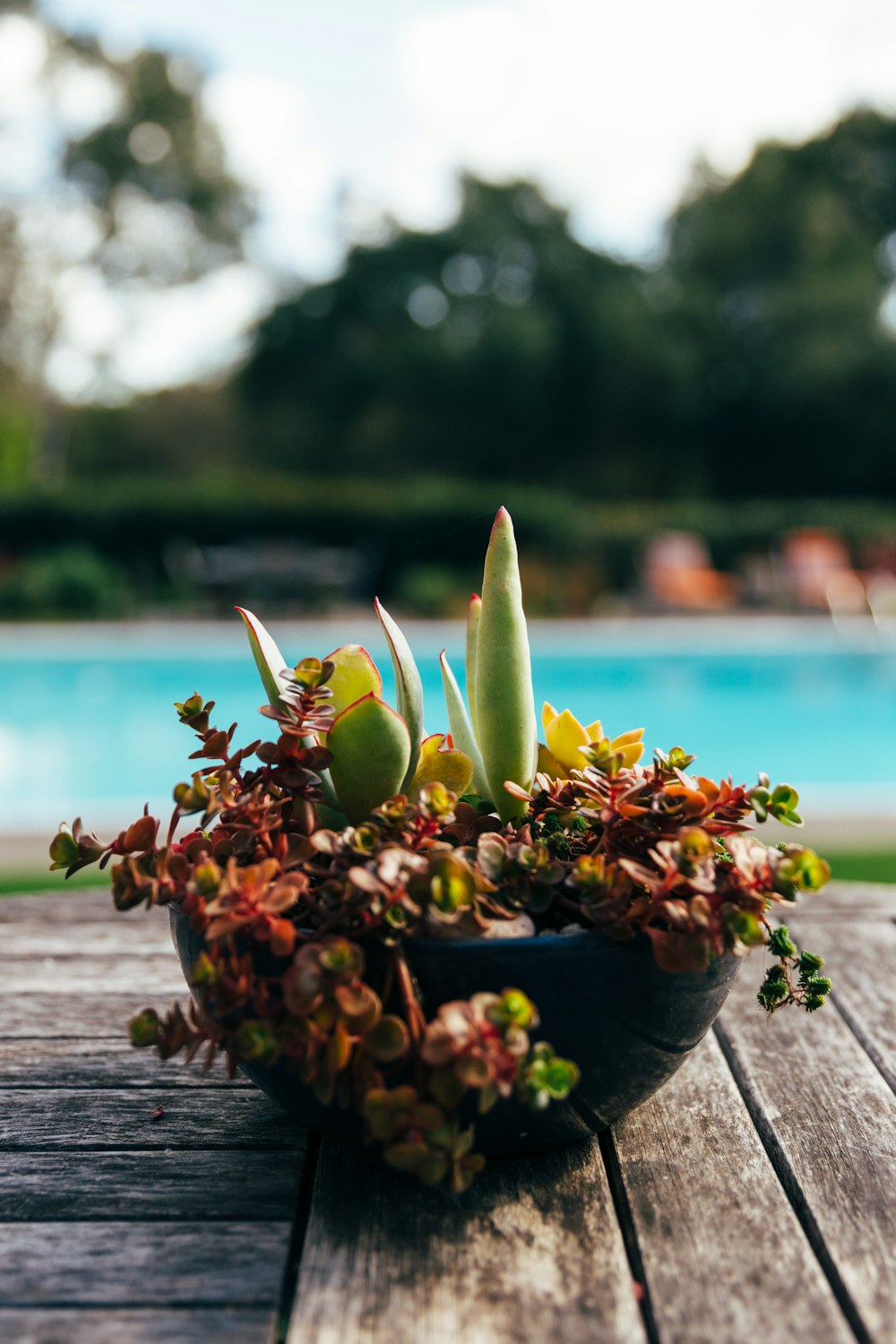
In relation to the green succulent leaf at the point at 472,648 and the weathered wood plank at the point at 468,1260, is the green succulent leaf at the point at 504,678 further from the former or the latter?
the weathered wood plank at the point at 468,1260

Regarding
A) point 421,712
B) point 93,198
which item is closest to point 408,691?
point 421,712

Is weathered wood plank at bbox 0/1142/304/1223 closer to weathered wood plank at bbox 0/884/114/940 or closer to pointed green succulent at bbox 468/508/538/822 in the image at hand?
pointed green succulent at bbox 468/508/538/822

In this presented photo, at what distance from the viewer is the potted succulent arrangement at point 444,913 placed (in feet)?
1.85

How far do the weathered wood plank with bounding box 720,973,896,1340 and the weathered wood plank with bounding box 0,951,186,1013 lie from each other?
0.52 metres

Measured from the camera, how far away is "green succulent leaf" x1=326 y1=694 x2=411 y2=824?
68cm

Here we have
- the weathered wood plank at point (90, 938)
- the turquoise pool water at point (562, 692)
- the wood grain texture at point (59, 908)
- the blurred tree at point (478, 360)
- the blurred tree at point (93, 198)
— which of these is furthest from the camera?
the blurred tree at point (478, 360)

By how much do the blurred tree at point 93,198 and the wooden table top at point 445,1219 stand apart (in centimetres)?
1711

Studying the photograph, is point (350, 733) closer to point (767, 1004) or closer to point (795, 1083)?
point (767, 1004)

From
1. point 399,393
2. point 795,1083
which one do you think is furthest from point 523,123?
point 795,1083

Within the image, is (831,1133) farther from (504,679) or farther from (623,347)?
(623,347)

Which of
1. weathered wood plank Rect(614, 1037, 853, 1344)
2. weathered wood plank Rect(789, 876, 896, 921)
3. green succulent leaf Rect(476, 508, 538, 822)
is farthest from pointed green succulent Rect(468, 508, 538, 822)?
weathered wood plank Rect(789, 876, 896, 921)

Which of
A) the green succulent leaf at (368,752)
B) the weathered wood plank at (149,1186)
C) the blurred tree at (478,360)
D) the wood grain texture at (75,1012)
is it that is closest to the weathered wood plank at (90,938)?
the wood grain texture at (75,1012)

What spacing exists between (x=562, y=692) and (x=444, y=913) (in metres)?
6.78

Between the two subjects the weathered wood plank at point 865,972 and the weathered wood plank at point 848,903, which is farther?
the weathered wood plank at point 848,903
